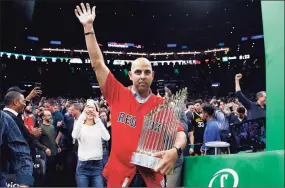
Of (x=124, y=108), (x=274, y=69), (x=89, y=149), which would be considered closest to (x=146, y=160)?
(x=124, y=108)

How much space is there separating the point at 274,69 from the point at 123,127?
1.08 m

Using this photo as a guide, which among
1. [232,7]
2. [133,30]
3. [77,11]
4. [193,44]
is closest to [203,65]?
[193,44]

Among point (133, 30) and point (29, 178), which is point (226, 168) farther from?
point (133, 30)

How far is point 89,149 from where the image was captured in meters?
4.50

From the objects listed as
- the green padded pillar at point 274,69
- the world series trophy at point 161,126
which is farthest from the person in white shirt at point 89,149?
the green padded pillar at point 274,69

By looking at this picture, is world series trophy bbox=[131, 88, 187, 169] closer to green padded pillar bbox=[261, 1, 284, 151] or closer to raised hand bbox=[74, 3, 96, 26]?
green padded pillar bbox=[261, 1, 284, 151]

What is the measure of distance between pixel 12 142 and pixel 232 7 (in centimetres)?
2023

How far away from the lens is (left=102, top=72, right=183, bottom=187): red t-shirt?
2.07 meters

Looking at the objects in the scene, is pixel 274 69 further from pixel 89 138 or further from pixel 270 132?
pixel 89 138

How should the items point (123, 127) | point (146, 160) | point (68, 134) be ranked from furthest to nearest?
point (68, 134) < point (123, 127) < point (146, 160)

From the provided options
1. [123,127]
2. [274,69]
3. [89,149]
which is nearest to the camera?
[274,69]

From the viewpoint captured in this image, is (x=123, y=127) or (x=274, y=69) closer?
(x=274, y=69)

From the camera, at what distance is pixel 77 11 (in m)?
2.15

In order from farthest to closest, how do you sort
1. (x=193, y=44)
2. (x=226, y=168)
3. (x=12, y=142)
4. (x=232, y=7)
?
(x=193, y=44) → (x=232, y=7) → (x=12, y=142) → (x=226, y=168)
